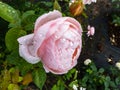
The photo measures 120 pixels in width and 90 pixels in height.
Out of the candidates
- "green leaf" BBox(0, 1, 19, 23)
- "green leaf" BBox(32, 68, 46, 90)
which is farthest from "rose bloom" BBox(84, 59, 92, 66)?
"green leaf" BBox(0, 1, 19, 23)

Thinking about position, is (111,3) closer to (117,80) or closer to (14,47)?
(117,80)

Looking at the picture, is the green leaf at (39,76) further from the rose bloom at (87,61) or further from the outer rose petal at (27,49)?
the rose bloom at (87,61)

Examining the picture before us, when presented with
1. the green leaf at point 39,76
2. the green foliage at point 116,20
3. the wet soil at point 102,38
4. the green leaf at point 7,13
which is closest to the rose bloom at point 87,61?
the wet soil at point 102,38

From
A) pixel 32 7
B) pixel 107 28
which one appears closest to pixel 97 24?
pixel 107 28

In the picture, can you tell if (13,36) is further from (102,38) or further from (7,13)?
(102,38)

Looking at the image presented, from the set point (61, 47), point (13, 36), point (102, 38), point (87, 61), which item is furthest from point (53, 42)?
point (102, 38)

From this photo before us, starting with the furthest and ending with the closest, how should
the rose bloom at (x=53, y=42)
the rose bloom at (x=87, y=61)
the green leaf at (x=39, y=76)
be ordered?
the rose bloom at (x=87, y=61)
the green leaf at (x=39, y=76)
the rose bloom at (x=53, y=42)
